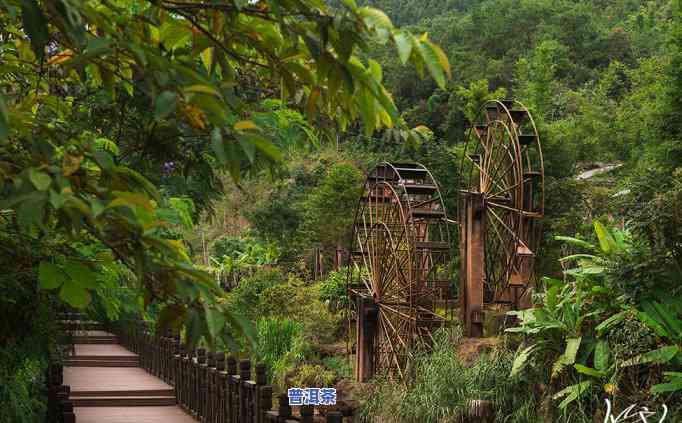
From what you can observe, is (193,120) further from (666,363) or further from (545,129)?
(545,129)

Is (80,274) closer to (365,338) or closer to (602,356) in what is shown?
(602,356)

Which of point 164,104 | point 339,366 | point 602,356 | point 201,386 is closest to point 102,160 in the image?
point 164,104

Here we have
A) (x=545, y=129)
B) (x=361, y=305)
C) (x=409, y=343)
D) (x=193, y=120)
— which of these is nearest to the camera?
(x=193, y=120)

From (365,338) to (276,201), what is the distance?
17550mm

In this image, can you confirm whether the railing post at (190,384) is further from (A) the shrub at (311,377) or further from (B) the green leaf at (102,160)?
(B) the green leaf at (102,160)

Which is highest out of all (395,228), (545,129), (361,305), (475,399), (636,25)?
(636,25)

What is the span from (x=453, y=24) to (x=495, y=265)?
41.7 meters

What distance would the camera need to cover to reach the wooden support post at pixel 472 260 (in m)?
16.4

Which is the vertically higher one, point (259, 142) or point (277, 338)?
point (259, 142)

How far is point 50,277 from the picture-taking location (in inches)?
119

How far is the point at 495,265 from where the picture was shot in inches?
790

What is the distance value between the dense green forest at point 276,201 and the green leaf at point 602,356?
3 cm

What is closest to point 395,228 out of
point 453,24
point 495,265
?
point 495,265

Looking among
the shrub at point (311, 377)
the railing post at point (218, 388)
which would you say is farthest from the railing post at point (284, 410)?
the shrub at point (311, 377)
